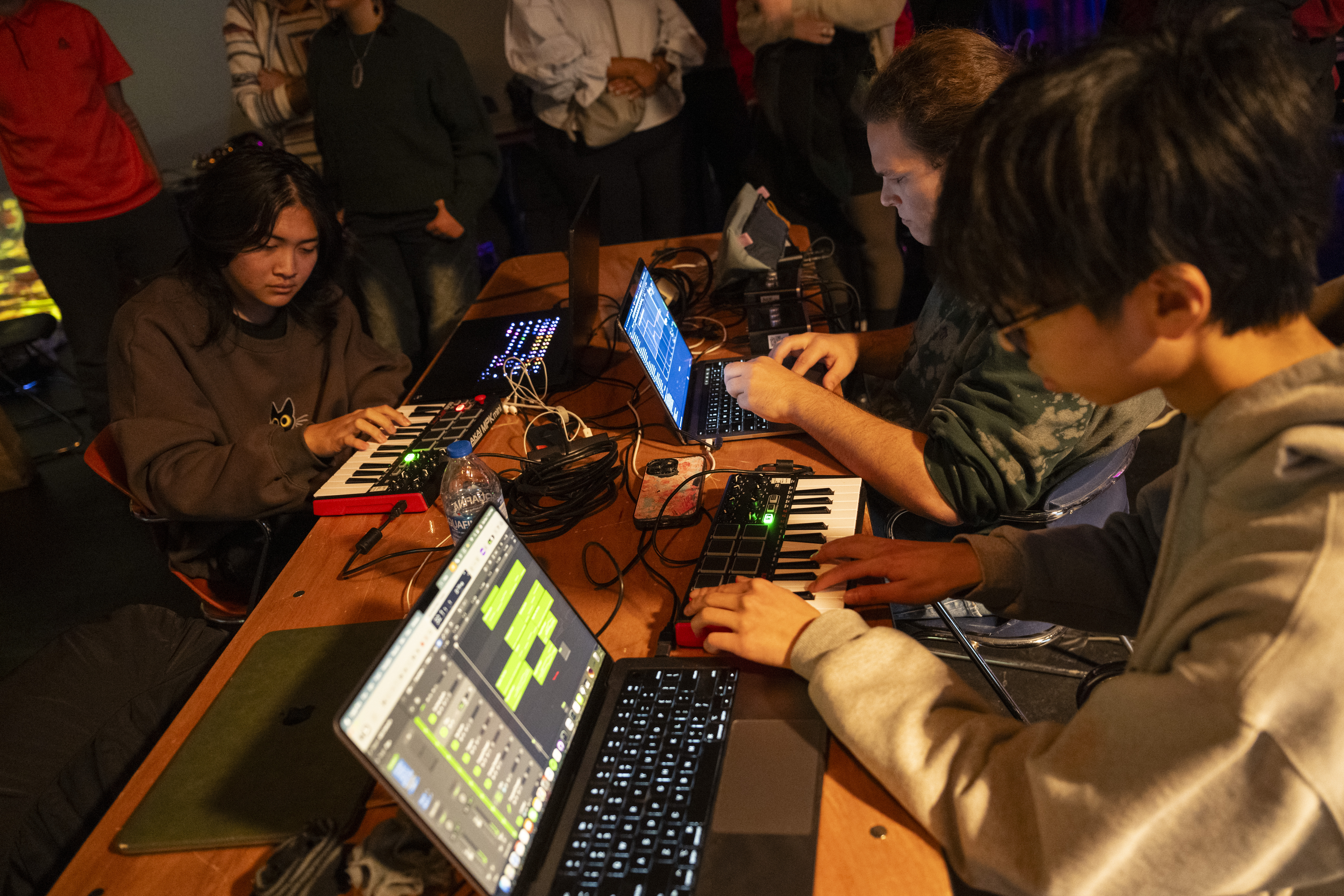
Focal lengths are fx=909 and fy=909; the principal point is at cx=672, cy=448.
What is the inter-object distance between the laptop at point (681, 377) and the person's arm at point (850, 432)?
0.05 metres

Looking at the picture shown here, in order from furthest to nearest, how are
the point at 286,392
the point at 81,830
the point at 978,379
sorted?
the point at 286,392
the point at 978,379
the point at 81,830

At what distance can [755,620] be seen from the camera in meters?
1.07

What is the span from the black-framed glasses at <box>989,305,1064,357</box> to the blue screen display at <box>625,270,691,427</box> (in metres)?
0.82

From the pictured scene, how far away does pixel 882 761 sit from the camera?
89 centimetres

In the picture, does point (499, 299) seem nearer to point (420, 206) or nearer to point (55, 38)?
point (420, 206)

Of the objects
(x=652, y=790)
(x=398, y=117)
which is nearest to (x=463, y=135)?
(x=398, y=117)

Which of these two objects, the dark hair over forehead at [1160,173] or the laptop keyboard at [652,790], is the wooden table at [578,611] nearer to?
the laptop keyboard at [652,790]

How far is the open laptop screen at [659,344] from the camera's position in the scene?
5.39ft

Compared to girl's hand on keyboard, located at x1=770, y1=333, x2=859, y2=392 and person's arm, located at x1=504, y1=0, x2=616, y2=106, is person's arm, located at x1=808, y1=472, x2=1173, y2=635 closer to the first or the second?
girl's hand on keyboard, located at x1=770, y1=333, x2=859, y2=392

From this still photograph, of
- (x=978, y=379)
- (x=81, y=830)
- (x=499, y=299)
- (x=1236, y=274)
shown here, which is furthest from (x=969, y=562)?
(x=499, y=299)

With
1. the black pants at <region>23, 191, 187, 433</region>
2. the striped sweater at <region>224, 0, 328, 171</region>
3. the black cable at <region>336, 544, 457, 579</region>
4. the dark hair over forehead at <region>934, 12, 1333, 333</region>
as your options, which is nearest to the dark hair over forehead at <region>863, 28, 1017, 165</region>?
the dark hair over forehead at <region>934, 12, 1333, 333</region>

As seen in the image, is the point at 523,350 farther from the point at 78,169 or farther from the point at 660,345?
the point at 78,169

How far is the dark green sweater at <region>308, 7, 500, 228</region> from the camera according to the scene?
3.00 meters

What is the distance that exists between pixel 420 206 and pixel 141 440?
1613 mm
